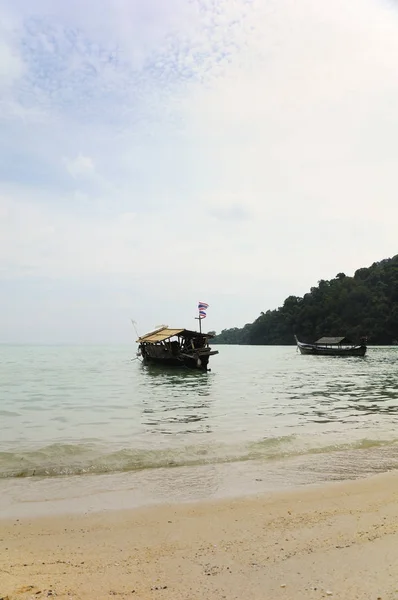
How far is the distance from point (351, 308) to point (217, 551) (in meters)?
134

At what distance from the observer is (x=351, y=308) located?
131500 mm

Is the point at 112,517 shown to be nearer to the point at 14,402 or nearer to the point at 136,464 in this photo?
the point at 136,464

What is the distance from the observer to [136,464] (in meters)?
9.02

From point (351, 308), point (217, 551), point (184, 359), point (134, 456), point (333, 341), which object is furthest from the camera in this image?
point (351, 308)

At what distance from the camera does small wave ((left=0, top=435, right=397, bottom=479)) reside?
864cm

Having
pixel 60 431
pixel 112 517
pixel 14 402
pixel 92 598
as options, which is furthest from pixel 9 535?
pixel 14 402

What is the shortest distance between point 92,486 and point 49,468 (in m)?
1.71

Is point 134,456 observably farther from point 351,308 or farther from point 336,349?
point 351,308

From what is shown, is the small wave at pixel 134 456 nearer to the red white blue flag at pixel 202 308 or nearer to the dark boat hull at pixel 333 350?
the red white blue flag at pixel 202 308

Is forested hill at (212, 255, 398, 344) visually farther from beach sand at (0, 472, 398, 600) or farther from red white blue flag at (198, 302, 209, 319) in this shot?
beach sand at (0, 472, 398, 600)

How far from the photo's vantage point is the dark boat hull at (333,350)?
2810 inches

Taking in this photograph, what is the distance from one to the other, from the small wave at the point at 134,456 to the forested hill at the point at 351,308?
120 m

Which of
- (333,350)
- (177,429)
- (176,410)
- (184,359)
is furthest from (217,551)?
(333,350)

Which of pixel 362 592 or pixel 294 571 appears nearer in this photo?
pixel 362 592
